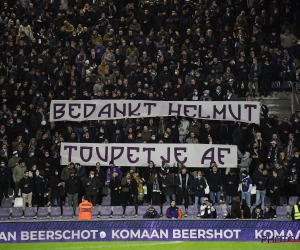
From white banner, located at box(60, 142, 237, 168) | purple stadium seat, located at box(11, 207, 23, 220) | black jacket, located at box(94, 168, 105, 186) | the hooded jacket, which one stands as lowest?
purple stadium seat, located at box(11, 207, 23, 220)

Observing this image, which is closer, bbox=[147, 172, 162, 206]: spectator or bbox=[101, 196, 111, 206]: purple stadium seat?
bbox=[147, 172, 162, 206]: spectator

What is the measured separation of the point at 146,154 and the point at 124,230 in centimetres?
704

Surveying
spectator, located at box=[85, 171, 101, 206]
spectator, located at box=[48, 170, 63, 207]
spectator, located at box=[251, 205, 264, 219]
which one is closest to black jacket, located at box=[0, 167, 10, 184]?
spectator, located at box=[48, 170, 63, 207]

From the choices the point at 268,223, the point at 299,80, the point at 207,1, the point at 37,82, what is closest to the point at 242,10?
the point at 207,1

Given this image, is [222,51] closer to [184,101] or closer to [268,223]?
[184,101]

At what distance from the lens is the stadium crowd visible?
32625mm

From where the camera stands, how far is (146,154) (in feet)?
111

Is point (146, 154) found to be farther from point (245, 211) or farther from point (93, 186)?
point (245, 211)

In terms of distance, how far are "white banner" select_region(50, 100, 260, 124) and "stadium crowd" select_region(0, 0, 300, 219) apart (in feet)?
0.87

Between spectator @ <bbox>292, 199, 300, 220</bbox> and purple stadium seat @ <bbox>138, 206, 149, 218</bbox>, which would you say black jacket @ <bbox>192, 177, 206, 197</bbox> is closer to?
purple stadium seat @ <bbox>138, 206, 149, 218</bbox>

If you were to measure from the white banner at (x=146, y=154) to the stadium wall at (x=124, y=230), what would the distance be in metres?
6.72

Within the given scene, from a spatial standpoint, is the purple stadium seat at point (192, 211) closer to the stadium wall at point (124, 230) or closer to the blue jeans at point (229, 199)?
the blue jeans at point (229, 199)

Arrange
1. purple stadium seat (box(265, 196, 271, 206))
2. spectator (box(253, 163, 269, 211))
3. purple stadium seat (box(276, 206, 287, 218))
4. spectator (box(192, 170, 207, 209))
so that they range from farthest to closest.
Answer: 1. purple stadium seat (box(265, 196, 271, 206))
2. spectator (box(192, 170, 207, 209))
3. spectator (box(253, 163, 269, 211))
4. purple stadium seat (box(276, 206, 287, 218))

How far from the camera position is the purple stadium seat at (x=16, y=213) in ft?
105
